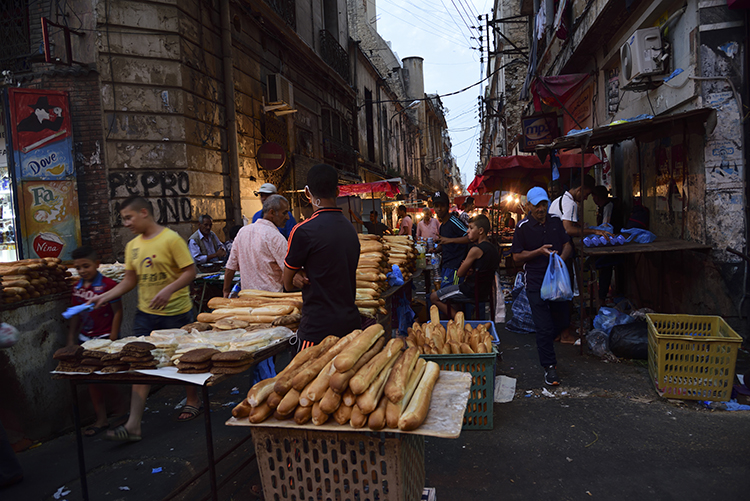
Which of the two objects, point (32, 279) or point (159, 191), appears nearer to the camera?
point (32, 279)

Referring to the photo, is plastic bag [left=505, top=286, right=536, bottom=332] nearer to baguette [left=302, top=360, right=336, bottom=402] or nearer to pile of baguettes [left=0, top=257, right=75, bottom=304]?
baguette [left=302, top=360, right=336, bottom=402]

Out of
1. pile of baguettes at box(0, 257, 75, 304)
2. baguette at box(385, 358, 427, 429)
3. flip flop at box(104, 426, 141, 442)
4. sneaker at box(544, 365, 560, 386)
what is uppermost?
pile of baguettes at box(0, 257, 75, 304)

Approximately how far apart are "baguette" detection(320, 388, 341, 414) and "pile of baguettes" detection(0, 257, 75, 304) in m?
3.78

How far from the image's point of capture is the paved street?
325 centimetres

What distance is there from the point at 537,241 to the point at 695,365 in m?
1.93

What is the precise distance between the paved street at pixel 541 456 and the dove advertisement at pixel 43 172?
20.7ft

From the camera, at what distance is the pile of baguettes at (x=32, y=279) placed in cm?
436

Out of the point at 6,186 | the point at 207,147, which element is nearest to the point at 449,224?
the point at 207,147

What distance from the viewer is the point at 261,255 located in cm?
479

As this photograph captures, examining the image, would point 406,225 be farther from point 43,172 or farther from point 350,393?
point 350,393

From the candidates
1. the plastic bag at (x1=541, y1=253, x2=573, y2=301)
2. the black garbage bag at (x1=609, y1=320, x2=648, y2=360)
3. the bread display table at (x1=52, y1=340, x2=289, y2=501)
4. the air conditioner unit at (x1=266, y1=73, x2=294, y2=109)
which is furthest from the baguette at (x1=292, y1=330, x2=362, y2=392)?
the air conditioner unit at (x1=266, y1=73, x2=294, y2=109)

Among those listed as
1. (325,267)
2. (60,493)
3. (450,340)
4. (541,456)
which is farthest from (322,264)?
(60,493)

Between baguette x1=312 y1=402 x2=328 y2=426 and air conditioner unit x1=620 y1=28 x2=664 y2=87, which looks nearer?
baguette x1=312 y1=402 x2=328 y2=426

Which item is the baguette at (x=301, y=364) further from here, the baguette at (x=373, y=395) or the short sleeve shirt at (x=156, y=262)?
the short sleeve shirt at (x=156, y=262)
